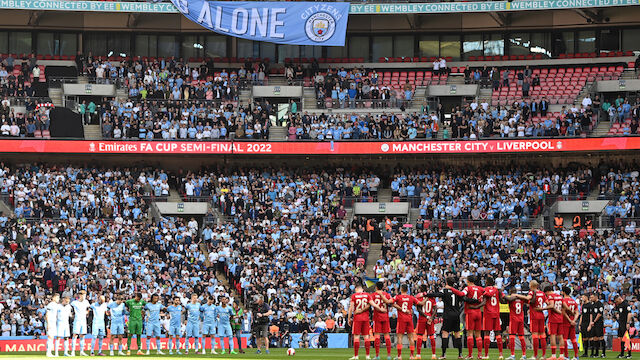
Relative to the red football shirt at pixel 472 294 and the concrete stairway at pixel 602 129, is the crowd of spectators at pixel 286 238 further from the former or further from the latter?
the red football shirt at pixel 472 294

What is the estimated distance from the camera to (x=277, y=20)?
51.3 metres

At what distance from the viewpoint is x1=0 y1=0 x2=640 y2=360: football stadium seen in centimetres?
4028

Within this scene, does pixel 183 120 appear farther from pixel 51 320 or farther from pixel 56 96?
pixel 51 320

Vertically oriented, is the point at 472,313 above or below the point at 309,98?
below

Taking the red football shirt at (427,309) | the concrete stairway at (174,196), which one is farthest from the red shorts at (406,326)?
the concrete stairway at (174,196)

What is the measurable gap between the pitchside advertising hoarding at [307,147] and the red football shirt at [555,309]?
25900mm

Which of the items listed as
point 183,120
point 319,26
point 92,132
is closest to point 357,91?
point 319,26

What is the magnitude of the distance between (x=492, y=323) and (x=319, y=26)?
3017 centimetres

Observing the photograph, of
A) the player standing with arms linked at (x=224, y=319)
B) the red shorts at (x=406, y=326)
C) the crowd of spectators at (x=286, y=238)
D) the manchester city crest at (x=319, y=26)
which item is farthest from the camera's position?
the manchester city crest at (x=319, y=26)

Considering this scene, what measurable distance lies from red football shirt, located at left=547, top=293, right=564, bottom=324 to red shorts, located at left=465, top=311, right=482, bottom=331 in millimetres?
1657

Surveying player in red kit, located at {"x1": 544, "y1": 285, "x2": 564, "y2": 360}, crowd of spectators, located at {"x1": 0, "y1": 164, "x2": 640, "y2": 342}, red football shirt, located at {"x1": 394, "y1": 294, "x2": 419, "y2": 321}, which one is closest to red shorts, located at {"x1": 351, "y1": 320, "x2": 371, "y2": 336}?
red football shirt, located at {"x1": 394, "y1": 294, "x2": 419, "y2": 321}

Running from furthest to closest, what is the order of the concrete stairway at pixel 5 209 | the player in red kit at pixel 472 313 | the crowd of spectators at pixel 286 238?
1. the concrete stairway at pixel 5 209
2. the crowd of spectators at pixel 286 238
3. the player in red kit at pixel 472 313

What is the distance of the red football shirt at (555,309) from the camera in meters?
23.3

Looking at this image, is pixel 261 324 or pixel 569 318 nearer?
pixel 569 318
